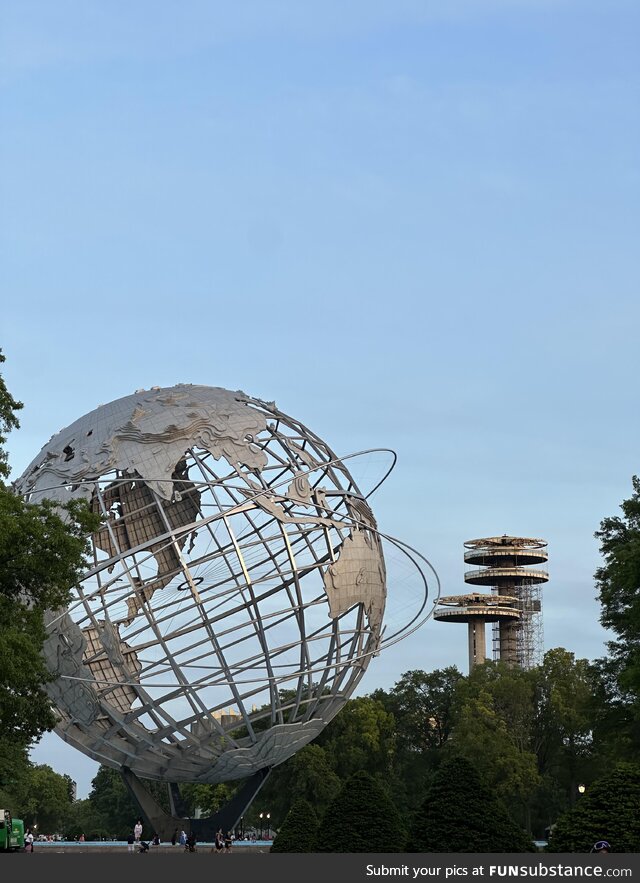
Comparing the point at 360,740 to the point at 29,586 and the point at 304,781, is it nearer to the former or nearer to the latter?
the point at 304,781

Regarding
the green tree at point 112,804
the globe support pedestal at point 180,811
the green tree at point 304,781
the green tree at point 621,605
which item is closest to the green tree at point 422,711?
the green tree at point 304,781

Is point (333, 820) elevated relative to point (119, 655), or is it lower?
lower

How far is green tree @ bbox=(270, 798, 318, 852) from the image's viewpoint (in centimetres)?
2612

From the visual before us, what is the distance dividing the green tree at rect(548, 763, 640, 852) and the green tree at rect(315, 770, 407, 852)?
323cm

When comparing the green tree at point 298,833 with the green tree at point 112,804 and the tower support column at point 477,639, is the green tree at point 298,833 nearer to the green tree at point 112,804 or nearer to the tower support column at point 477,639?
the green tree at point 112,804

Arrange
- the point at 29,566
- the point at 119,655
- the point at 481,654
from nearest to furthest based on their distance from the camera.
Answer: the point at 29,566
the point at 119,655
the point at 481,654

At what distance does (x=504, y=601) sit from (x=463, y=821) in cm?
6893

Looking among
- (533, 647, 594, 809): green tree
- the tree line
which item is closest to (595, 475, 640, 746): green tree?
the tree line

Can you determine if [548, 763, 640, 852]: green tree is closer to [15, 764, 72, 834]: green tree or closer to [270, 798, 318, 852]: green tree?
[270, 798, 318, 852]: green tree
